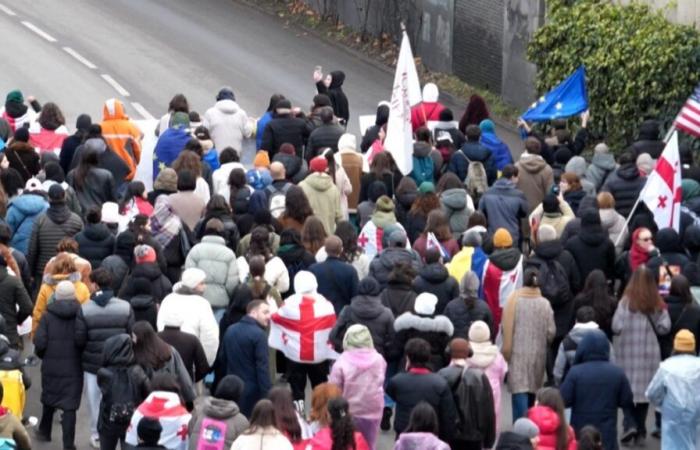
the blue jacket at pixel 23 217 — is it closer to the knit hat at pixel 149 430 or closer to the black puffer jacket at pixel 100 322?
the black puffer jacket at pixel 100 322

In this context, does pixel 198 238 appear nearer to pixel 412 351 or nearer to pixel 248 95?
pixel 412 351

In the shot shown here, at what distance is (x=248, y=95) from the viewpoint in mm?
33281

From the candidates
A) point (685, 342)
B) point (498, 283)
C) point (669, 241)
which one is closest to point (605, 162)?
point (669, 241)

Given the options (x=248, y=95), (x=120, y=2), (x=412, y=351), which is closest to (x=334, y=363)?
(x=412, y=351)

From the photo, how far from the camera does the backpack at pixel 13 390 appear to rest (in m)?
16.8

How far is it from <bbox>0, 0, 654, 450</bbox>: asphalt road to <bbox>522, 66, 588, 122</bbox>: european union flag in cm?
398

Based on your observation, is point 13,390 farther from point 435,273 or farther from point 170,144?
point 170,144

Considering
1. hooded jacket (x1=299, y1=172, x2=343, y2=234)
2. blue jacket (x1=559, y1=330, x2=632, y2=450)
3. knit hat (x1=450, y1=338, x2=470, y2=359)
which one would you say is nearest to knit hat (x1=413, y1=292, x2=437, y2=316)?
knit hat (x1=450, y1=338, x2=470, y2=359)

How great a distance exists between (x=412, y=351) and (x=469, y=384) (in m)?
0.59

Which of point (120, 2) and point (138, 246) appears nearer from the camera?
point (138, 246)

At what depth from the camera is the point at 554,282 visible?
1931 centimetres

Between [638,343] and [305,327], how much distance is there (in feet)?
10.1

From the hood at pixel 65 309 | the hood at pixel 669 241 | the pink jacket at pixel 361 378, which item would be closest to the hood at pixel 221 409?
the pink jacket at pixel 361 378

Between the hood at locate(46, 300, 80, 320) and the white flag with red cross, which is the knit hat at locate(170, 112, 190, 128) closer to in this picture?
the white flag with red cross
